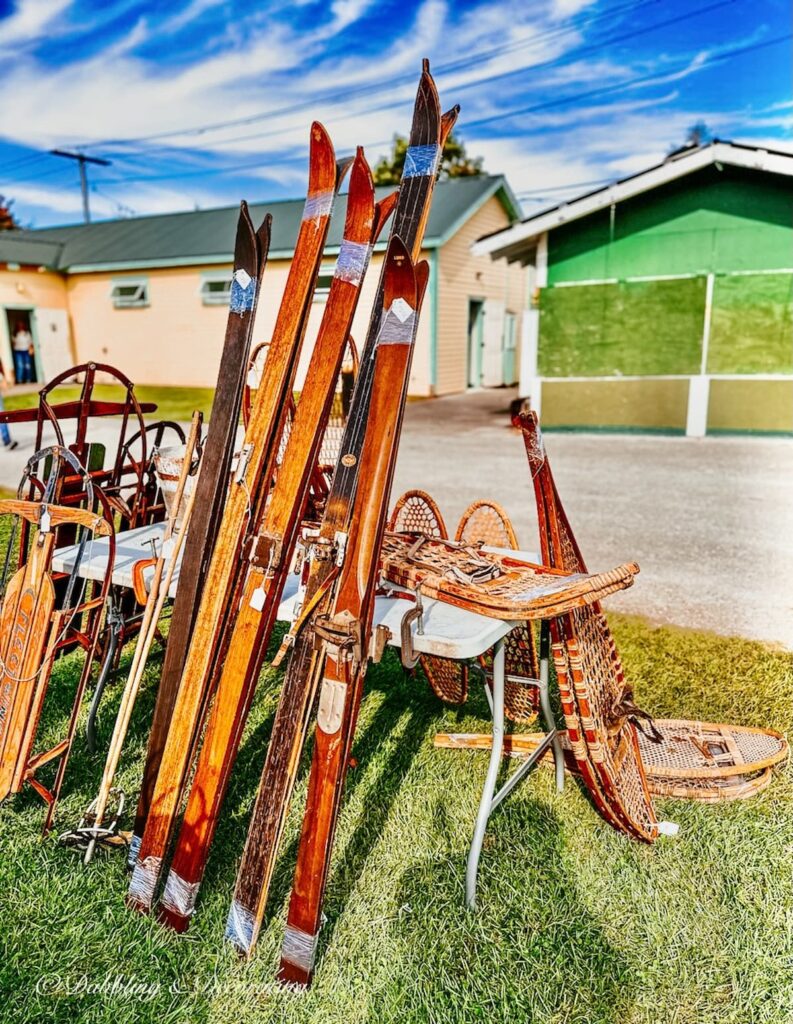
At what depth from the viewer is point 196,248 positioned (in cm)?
1454

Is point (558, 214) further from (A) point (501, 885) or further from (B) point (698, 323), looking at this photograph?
(A) point (501, 885)

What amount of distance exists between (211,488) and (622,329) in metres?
7.91

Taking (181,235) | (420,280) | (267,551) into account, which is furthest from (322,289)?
(181,235)

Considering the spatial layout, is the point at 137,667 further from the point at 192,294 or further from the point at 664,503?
the point at 192,294

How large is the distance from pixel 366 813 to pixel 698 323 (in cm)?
796

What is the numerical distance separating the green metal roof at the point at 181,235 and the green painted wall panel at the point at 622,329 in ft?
13.0

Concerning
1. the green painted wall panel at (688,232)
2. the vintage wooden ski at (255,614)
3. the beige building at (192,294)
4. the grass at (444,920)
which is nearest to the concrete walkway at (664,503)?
the grass at (444,920)

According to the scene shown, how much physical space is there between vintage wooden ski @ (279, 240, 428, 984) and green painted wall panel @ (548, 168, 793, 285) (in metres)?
7.99

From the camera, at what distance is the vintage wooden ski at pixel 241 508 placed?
1.80m

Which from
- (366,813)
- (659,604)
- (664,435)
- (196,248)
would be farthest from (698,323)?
(196,248)

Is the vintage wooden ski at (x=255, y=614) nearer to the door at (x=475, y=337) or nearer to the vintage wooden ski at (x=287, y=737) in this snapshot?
the vintage wooden ski at (x=287, y=737)

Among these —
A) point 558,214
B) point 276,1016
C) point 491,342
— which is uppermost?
point 558,214

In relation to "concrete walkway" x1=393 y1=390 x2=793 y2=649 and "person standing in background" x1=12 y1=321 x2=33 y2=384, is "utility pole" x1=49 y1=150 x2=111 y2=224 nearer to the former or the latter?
"person standing in background" x1=12 y1=321 x2=33 y2=384

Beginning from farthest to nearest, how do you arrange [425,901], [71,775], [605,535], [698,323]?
1. [698,323]
2. [605,535]
3. [71,775]
4. [425,901]
